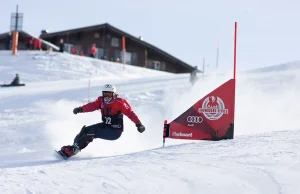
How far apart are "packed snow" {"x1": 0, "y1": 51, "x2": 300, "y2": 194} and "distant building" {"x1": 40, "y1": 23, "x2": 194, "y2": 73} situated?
85.5ft

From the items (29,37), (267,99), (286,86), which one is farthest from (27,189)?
(29,37)

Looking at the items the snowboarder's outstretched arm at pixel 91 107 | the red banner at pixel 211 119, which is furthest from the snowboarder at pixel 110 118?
the red banner at pixel 211 119

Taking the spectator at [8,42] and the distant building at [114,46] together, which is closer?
the spectator at [8,42]

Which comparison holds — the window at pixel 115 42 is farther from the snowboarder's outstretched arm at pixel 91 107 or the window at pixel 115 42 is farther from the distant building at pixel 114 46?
the snowboarder's outstretched arm at pixel 91 107

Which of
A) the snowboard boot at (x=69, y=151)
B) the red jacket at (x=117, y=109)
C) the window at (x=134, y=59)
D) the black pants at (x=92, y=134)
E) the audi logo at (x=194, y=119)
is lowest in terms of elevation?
the snowboard boot at (x=69, y=151)

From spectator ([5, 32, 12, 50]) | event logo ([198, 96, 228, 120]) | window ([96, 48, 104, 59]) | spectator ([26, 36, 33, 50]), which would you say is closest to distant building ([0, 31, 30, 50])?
spectator ([5, 32, 12, 50])

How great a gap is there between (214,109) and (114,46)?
4161 cm

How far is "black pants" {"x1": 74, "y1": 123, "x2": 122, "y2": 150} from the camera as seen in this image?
31.0 feet

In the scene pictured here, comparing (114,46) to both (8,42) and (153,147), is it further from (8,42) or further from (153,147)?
(153,147)

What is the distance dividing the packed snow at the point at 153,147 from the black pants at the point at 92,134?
Answer: 10.4 inches

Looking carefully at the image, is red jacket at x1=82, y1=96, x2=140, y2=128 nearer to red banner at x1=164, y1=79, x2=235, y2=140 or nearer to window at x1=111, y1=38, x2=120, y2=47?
red banner at x1=164, y1=79, x2=235, y2=140

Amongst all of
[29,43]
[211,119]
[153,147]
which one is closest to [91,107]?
[153,147]

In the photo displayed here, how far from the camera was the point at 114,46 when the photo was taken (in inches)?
2002

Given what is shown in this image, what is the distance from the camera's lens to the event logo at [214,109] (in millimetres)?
9750
